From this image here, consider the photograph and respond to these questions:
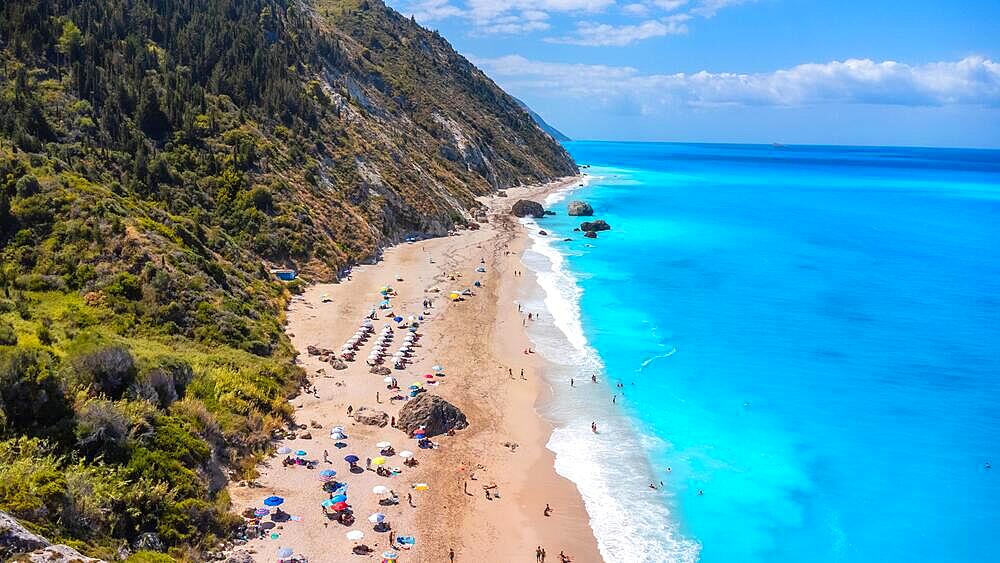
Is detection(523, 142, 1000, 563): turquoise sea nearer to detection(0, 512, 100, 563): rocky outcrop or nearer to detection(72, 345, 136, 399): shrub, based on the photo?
detection(0, 512, 100, 563): rocky outcrop

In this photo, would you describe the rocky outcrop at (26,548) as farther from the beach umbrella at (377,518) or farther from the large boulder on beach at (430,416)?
the large boulder on beach at (430,416)

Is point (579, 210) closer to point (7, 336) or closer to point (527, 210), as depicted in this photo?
point (527, 210)

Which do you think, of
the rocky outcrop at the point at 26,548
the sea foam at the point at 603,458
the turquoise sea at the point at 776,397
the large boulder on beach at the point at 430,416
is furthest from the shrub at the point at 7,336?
the turquoise sea at the point at 776,397

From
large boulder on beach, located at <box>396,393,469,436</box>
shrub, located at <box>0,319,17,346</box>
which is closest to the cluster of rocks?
large boulder on beach, located at <box>396,393,469,436</box>

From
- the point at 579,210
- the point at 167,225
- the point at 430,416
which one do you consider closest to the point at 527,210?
the point at 579,210

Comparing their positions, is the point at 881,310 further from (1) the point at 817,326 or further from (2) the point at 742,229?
(2) the point at 742,229

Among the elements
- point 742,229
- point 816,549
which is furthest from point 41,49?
point 742,229
